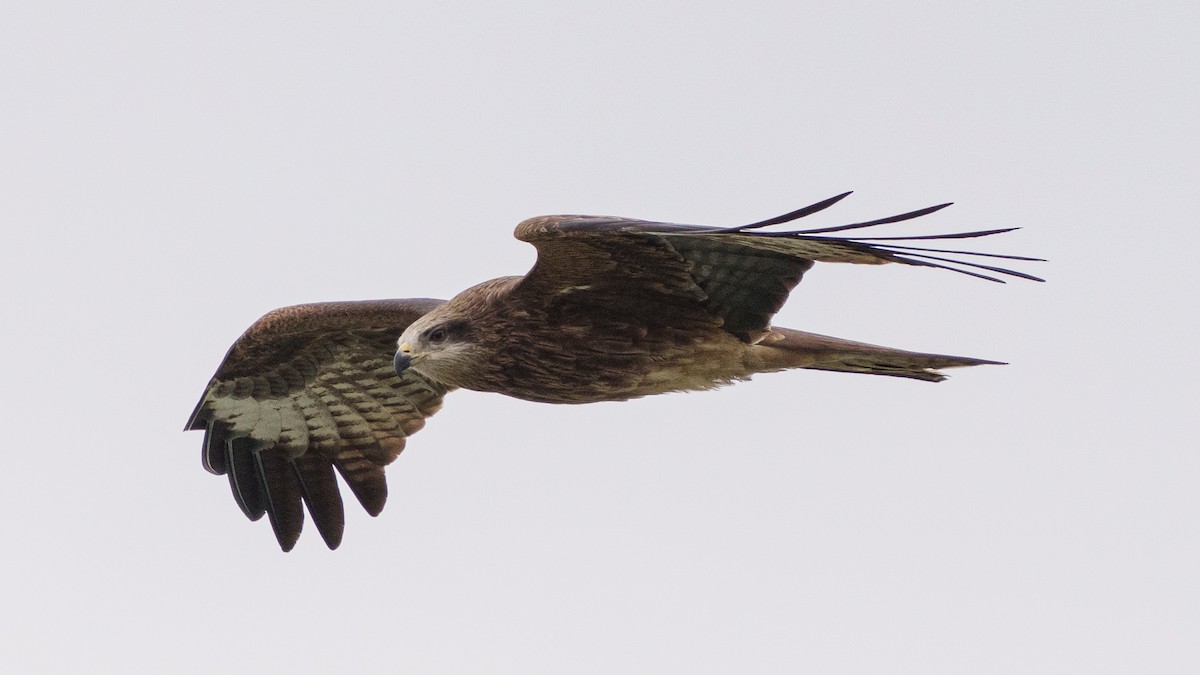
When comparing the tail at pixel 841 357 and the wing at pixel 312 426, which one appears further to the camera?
the wing at pixel 312 426

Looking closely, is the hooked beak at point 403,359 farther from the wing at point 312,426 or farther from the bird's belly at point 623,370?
the wing at point 312,426

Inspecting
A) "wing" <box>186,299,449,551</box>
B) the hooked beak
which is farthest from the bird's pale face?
"wing" <box>186,299,449,551</box>

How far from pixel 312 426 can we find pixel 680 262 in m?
3.55

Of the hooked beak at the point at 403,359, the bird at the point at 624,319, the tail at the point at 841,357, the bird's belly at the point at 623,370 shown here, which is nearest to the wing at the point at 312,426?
the bird at the point at 624,319

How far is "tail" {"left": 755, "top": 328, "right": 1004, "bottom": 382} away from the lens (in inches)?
303

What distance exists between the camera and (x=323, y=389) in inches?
386

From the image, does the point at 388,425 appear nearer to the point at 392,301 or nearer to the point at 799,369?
the point at 392,301

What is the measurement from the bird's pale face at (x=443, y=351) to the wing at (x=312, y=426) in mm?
1725

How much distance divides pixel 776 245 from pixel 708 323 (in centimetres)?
85

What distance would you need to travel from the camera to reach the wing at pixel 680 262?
667 cm

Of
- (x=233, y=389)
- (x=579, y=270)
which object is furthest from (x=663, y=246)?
(x=233, y=389)

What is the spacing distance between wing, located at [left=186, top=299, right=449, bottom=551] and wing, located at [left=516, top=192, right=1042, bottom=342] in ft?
8.38

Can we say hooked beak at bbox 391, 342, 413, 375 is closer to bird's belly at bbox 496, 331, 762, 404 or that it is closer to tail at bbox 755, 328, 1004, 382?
bird's belly at bbox 496, 331, 762, 404

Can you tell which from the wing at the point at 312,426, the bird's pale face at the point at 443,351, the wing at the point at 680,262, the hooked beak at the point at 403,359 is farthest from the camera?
the wing at the point at 312,426
